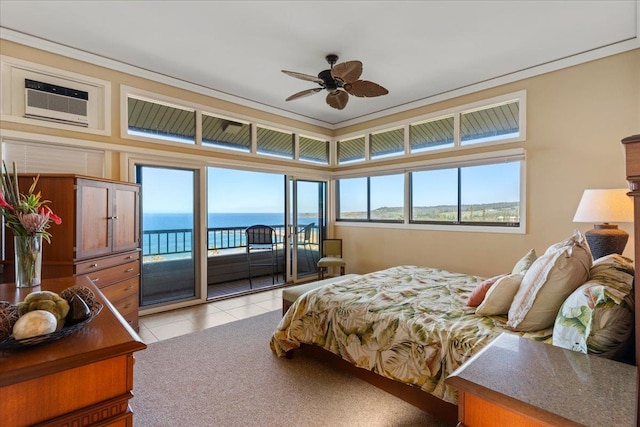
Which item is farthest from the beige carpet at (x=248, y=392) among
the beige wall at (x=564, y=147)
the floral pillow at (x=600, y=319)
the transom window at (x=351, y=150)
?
the transom window at (x=351, y=150)

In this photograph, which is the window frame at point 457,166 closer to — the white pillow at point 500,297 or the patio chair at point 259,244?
the patio chair at point 259,244

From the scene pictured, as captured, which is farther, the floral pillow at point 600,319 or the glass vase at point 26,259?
the glass vase at point 26,259

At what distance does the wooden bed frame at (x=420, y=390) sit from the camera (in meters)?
0.83

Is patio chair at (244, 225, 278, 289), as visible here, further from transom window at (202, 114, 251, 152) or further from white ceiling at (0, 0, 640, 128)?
white ceiling at (0, 0, 640, 128)

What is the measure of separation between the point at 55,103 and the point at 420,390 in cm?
438

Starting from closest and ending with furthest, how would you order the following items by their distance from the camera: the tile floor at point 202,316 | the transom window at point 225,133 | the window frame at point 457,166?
the tile floor at point 202,316 → the window frame at point 457,166 → the transom window at point 225,133

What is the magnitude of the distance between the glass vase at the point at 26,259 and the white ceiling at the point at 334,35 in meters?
2.14

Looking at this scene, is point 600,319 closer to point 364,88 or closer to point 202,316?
point 364,88

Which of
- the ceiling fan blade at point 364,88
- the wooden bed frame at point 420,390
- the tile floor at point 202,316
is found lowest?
the tile floor at point 202,316

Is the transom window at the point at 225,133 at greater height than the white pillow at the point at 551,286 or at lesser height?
greater

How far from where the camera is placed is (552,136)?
144 inches

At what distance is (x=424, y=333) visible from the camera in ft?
6.36

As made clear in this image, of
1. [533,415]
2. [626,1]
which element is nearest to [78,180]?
[533,415]

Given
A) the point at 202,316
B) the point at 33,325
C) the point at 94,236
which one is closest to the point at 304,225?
the point at 202,316
